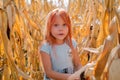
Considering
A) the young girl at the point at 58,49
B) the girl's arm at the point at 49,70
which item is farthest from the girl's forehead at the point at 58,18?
the girl's arm at the point at 49,70

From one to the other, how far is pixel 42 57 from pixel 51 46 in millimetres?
44

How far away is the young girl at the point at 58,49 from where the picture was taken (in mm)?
889

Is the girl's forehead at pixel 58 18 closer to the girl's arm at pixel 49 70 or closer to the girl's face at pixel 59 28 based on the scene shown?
the girl's face at pixel 59 28

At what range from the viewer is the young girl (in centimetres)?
89

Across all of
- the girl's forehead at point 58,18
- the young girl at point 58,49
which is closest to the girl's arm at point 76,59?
the young girl at point 58,49

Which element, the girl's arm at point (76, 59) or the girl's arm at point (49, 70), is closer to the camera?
the girl's arm at point (49, 70)

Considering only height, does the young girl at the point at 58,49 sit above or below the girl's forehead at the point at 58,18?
below

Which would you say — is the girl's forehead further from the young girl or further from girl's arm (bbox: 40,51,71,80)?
girl's arm (bbox: 40,51,71,80)

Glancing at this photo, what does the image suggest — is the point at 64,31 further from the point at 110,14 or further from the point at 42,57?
the point at 110,14

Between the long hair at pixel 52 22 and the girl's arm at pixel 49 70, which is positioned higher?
the long hair at pixel 52 22

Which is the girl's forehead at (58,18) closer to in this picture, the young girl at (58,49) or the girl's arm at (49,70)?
the young girl at (58,49)

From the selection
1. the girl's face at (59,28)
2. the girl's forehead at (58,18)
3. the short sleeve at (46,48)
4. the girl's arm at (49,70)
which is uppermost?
the girl's forehead at (58,18)

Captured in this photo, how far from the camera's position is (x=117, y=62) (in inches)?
14.5

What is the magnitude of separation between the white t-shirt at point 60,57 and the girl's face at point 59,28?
41mm
